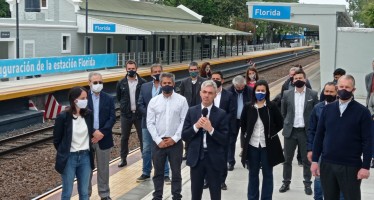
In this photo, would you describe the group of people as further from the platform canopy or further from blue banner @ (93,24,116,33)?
blue banner @ (93,24,116,33)

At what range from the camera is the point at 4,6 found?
6856 centimetres

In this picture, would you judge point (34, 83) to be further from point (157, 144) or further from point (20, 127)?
point (157, 144)

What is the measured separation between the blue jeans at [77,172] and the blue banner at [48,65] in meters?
14.2

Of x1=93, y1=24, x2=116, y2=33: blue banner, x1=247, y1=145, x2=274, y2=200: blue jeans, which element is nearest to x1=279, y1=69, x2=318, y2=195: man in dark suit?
x1=247, y1=145, x2=274, y2=200: blue jeans

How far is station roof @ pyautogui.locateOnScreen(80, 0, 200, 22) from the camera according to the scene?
4147 cm

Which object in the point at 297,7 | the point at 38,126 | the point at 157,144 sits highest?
the point at 297,7

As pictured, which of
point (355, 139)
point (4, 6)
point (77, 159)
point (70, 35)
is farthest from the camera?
point (4, 6)

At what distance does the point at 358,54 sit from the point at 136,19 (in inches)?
1045

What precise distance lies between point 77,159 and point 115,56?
2491 cm

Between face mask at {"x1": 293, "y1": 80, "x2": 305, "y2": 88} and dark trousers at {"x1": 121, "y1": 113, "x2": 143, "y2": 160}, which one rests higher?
face mask at {"x1": 293, "y1": 80, "x2": 305, "y2": 88}

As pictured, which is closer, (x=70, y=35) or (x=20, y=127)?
(x=20, y=127)

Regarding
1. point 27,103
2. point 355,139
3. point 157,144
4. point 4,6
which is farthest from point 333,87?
point 4,6

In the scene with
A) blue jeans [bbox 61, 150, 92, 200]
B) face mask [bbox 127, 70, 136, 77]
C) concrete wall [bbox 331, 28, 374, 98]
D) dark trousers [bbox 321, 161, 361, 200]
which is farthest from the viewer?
concrete wall [bbox 331, 28, 374, 98]

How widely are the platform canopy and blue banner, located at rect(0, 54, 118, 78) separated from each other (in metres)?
5.56
